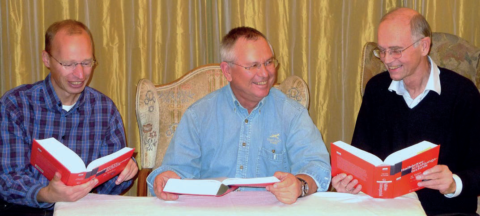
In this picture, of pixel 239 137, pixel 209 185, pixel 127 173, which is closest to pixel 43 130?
pixel 127 173

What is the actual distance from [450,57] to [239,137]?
1.40 metres

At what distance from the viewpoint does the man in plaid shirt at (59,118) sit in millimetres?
2557

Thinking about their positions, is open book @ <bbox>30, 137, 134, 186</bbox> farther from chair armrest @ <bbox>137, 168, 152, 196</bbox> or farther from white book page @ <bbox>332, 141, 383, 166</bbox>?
white book page @ <bbox>332, 141, 383, 166</bbox>

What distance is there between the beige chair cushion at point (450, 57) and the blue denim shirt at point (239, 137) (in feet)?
2.36

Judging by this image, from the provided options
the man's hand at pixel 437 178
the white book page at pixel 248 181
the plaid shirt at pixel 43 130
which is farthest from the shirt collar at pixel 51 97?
the man's hand at pixel 437 178

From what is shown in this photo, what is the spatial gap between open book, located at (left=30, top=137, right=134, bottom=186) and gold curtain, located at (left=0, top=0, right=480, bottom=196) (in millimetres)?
1940

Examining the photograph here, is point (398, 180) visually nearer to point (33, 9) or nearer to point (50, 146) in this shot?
point (50, 146)

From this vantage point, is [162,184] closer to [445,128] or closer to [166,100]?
[166,100]

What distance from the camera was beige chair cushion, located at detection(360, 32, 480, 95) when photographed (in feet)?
10.4

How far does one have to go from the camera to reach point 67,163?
2.14m

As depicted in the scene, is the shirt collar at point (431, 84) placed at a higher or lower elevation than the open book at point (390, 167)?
higher

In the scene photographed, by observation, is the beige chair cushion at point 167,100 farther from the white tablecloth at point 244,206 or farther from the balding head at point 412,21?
the white tablecloth at point 244,206

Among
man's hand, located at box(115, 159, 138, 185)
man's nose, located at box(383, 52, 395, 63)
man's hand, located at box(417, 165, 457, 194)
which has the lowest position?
man's hand, located at box(115, 159, 138, 185)

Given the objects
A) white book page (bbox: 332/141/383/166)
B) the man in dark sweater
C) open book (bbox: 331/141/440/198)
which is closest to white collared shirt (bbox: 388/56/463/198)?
the man in dark sweater
